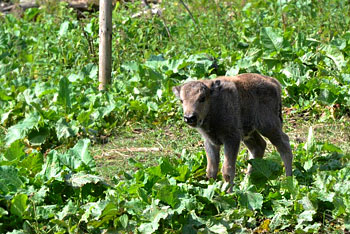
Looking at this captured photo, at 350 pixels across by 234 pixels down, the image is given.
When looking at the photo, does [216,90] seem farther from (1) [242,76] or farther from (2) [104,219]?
(2) [104,219]

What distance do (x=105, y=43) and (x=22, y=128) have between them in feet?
7.54

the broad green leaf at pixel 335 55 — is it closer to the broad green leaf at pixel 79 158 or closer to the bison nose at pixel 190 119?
the bison nose at pixel 190 119

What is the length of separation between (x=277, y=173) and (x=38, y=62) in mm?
7710

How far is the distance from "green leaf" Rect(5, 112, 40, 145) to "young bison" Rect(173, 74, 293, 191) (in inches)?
128

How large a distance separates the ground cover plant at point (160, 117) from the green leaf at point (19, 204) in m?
0.01

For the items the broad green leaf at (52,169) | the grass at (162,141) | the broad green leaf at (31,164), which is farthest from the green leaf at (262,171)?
the broad green leaf at (31,164)

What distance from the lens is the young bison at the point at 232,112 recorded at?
7508 millimetres

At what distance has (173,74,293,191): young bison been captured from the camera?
24.6ft

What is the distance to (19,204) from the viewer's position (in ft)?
21.9

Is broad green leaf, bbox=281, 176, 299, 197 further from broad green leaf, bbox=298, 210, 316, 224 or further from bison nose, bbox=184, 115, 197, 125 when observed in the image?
bison nose, bbox=184, 115, 197, 125

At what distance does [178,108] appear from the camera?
34.8 feet

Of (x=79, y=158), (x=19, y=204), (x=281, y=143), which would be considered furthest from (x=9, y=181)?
(x=281, y=143)

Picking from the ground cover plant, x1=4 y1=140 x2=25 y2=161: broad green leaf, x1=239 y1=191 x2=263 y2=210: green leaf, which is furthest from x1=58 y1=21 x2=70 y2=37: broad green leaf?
x1=239 y1=191 x2=263 y2=210: green leaf

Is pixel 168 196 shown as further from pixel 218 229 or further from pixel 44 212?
pixel 44 212
